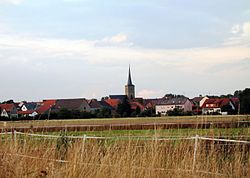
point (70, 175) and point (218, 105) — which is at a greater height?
point (218, 105)

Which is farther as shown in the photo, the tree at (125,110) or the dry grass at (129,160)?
the tree at (125,110)

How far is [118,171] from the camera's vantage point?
6531mm

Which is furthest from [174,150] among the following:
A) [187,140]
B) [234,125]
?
[234,125]

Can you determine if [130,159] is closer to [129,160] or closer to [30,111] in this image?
[129,160]

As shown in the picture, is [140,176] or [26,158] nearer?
[140,176]

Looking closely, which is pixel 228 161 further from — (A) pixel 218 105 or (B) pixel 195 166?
(A) pixel 218 105

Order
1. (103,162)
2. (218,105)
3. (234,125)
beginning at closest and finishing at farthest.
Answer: (103,162), (234,125), (218,105)

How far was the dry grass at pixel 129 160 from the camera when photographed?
6.56 metres

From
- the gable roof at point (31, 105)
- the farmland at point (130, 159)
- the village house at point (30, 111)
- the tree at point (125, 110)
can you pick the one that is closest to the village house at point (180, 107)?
the village house at point (30, 111)

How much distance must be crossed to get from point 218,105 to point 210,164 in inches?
307

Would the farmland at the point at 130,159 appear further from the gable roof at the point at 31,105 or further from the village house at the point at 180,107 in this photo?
the gable roof at the point at 31,105

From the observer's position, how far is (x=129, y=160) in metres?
6.93

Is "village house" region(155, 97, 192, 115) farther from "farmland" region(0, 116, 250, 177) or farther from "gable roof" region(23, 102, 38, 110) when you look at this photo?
"farmland" region(0, 116, 250, 177)

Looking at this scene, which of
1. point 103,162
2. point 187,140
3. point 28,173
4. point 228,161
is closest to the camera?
point 28,173
